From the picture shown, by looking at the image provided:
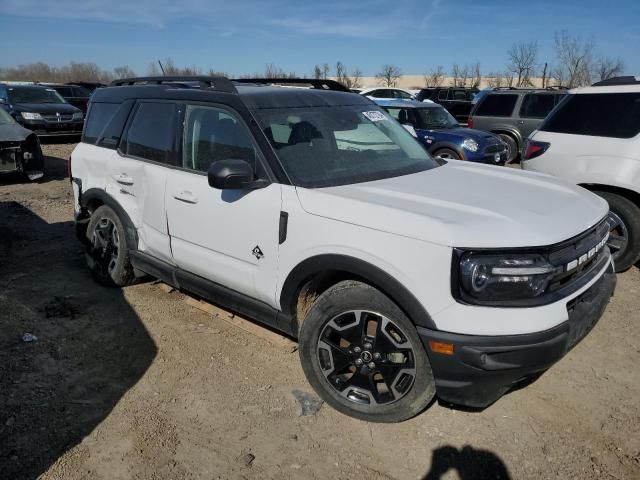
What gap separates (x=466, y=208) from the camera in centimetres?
259

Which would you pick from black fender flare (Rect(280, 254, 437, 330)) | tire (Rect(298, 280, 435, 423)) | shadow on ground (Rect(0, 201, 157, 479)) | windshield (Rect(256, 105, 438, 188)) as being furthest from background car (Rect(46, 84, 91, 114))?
tire (Rect(298, 280, 435, 423))

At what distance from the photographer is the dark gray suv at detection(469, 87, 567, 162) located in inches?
486

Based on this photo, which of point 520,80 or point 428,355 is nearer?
point 428,355

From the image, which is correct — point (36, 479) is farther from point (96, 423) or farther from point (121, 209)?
point (121, 209)

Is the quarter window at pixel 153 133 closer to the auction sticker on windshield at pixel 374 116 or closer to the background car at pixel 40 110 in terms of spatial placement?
the auction sticker on windshield at pixel 374 116

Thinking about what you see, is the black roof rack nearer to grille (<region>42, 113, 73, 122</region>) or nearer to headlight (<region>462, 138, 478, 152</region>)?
headlight (<region>462, 138, 478, 152</region>)

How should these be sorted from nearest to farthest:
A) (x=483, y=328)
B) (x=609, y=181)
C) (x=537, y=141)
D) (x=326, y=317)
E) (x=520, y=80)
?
1. (x=483, y=328)
2. (x=326, y=317)
3. (x=609, y=181)
4. (x=537, y=141)
5. (x=520, y=80)

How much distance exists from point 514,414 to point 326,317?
1.27 metres

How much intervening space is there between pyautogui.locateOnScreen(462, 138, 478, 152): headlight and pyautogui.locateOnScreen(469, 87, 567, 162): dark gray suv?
264 centimetres

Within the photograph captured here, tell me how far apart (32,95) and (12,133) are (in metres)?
6.94

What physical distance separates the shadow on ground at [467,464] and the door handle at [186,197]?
2184mm

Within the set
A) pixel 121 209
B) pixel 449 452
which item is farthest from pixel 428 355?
pixel 121 209

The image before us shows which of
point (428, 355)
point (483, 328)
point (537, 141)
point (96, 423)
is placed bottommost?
point (96, 423)

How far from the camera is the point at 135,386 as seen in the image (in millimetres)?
3232
